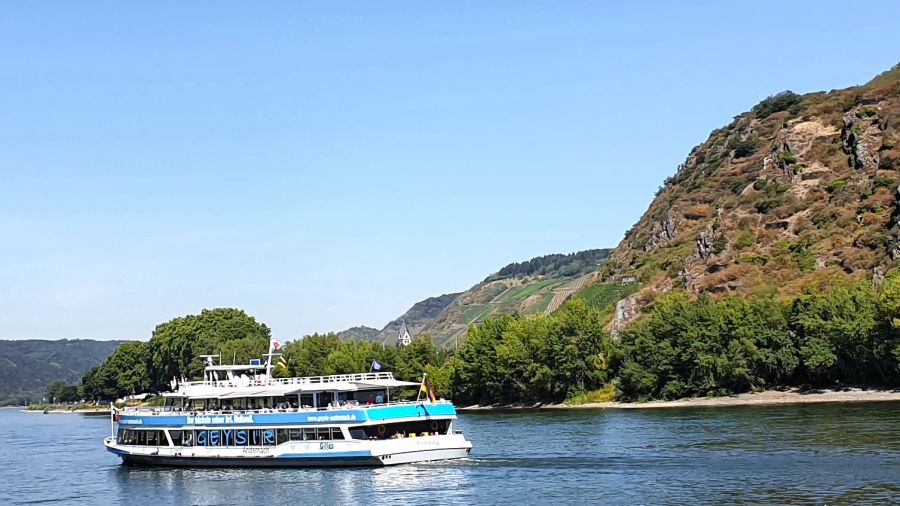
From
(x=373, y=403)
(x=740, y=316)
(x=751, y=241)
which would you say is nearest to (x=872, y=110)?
(x=751, y=241)

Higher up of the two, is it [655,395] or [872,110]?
[872,110]

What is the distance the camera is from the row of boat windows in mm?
74500

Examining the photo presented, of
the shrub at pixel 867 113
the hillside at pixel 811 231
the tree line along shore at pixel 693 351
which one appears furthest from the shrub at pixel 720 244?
the shrub at pixel 867 113

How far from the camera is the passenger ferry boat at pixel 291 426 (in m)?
72.5

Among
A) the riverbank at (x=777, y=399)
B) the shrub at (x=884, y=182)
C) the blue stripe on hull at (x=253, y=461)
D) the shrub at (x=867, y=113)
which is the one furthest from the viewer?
the shrub at (x=867, y=113)

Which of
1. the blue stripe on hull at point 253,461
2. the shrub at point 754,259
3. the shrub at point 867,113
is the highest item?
the shrub at point 867,113

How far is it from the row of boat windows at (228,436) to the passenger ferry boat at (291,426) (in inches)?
2.9

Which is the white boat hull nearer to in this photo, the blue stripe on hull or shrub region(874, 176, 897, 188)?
the blue stripe on hull

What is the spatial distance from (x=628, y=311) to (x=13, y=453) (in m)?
105

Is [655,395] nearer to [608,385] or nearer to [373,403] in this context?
[608,385]

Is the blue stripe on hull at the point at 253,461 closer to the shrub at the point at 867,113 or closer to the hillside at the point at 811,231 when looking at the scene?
the hillside at the point at 811,231

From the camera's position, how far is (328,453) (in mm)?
73375

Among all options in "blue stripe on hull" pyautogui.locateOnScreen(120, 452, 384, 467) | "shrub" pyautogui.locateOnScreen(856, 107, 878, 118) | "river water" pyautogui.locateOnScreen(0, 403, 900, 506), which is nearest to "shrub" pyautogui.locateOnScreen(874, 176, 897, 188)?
"shrub" pyautogui.locateOnScreen(856, 107, 878, 118)

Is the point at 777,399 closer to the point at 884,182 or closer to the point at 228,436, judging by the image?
the point at 884,182
